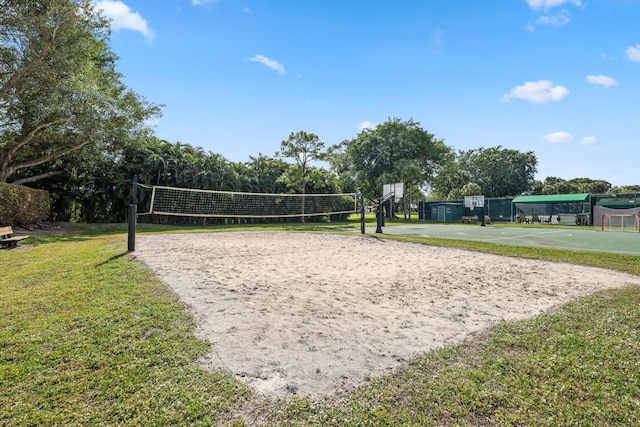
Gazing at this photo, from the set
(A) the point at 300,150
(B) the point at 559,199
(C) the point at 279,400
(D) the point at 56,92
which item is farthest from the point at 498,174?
(C) the point at 279,400

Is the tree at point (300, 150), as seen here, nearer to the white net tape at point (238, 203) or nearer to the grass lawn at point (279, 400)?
the white net tape at point (238, 203)

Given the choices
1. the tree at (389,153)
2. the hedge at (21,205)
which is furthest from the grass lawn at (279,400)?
the tree at (389,153)

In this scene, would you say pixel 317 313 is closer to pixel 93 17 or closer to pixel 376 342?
pixel 376 342

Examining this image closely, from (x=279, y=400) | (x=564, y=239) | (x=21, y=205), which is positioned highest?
(x=21, y=205)

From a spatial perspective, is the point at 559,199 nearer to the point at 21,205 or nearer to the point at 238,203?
the point at 238,203

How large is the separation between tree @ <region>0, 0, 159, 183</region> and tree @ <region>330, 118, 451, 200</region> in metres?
19.3

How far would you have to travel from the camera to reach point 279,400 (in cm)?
206

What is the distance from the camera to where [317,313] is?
372 centimetres

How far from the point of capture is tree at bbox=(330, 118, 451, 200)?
3238cm

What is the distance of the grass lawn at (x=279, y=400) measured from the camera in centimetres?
190

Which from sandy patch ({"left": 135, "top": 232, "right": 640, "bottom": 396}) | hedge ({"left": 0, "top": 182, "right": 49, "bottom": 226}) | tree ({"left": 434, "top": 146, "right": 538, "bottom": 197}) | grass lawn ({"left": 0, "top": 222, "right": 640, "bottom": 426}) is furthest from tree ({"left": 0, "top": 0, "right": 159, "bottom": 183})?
tree ({"left": 434, "top": 146, "right": 538, "bottom": 197})

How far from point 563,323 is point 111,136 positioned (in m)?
19.7

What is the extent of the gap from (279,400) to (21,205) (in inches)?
603

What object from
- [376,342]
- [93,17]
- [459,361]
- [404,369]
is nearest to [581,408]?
[459,361]
